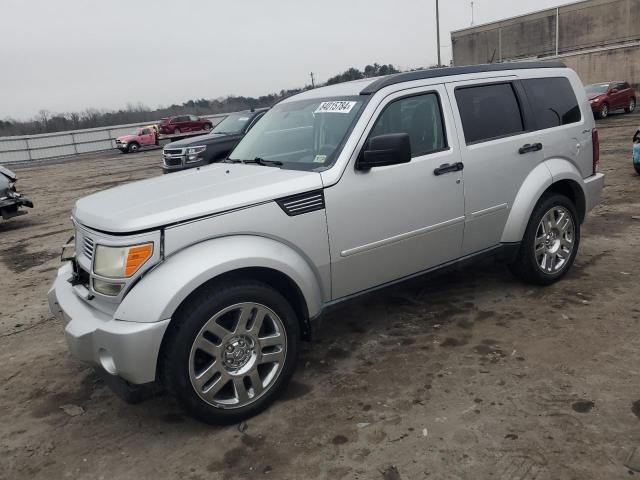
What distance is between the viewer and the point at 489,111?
4309 mm

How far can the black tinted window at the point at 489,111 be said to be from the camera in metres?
4.16

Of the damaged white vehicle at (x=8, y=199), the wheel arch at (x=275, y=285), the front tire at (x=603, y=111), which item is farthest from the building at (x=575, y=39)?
the wheel arch at (x=275, y=285)

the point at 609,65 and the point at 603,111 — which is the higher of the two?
the point at 609,65

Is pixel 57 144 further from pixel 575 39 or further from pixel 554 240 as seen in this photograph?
pixel 575 39

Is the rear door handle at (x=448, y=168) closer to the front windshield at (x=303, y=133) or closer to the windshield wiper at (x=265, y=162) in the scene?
the front windshield at (x=303, y=133)

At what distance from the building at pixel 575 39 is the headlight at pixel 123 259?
43979 millimetres

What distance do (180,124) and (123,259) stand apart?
35.7 meters

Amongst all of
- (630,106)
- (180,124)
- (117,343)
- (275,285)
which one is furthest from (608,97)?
(180,124)

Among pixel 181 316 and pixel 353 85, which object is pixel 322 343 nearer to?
pixel 181 316

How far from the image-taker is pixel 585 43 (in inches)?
2014

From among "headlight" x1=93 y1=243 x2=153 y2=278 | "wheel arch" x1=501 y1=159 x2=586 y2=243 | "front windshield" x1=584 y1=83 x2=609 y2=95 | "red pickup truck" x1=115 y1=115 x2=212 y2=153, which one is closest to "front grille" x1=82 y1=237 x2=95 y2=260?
"headlight" x1=93 y1=243 x2=153 y2=278

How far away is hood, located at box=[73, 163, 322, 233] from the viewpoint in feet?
9.56

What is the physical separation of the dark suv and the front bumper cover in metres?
8.67

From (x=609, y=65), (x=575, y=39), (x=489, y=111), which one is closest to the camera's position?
(x=489, y=111)
